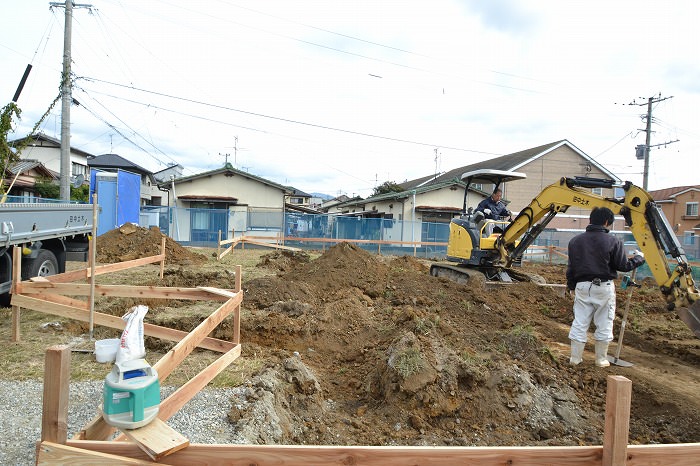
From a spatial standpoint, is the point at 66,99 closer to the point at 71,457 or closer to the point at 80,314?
the point at 80,314

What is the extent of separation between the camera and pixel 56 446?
6.48 ft

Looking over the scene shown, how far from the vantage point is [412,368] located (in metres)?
4.94

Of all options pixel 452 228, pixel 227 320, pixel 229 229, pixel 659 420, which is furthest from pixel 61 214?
pixel 229 229

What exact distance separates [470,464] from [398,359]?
10.2 feet

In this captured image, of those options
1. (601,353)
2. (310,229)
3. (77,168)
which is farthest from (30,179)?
(601,353)

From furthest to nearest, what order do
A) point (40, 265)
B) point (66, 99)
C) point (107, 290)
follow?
point (66, 99) → point (40, 265) → point (107, 290)

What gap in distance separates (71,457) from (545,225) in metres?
10.1

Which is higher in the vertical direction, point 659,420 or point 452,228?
point 452,228

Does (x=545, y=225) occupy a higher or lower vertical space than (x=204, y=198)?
lower

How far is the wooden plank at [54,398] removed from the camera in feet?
6.61

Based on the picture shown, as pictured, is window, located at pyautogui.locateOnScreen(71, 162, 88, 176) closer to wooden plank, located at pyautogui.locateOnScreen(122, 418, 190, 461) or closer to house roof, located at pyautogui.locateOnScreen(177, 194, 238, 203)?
house roof, located at pyautogui.locateOnScreen(177, 194, 238, 203)

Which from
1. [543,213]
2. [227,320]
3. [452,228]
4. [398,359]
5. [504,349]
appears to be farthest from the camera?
[452,228]

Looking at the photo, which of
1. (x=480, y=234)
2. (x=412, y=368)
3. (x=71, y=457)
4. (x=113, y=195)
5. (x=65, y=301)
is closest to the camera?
(x=71, y=457)

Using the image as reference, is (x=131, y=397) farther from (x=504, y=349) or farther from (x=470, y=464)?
(x=504, y=349)
